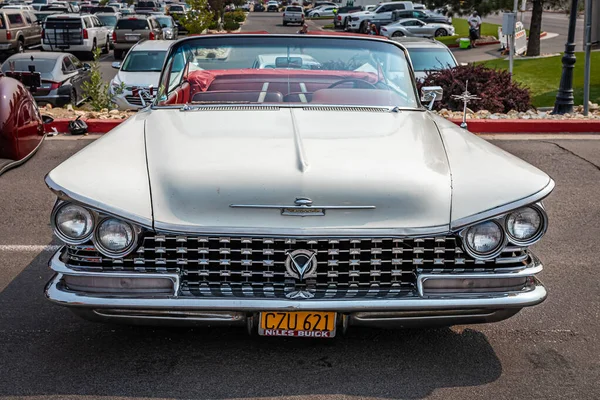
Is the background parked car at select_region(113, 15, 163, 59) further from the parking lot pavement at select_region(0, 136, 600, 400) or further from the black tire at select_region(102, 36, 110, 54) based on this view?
the parking lot pavement at select_region(0, 136, 600, 400)

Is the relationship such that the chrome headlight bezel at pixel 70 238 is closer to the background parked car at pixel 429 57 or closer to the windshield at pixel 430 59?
the background parked car at pixel 429 57

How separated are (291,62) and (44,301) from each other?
2282 mm

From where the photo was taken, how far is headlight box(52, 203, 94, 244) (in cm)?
378

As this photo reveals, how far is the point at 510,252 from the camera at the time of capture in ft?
12.8

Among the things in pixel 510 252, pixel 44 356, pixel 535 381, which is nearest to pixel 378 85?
pixel 510 252

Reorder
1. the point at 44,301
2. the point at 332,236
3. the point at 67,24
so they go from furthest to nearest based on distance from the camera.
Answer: the point at 67,24
the point at 44,301
the point at 332,236

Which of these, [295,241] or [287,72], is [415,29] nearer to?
[287,72]

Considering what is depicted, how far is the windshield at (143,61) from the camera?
55.1 ft

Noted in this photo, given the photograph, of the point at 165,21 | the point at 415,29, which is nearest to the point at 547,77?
the point at 415,29

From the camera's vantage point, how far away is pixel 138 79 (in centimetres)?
1616

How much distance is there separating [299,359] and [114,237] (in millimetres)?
1164

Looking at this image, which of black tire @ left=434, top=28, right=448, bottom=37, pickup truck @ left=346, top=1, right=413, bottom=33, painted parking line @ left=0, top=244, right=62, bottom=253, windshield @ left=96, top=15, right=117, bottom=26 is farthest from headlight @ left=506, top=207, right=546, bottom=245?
pickup truck @ left=346, top=1, right=413, bottom=33

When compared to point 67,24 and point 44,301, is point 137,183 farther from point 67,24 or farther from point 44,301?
point 67,24

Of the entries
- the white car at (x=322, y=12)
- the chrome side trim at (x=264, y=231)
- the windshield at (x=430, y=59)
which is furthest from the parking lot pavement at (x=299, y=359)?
the white car at (x=322, y=12)
